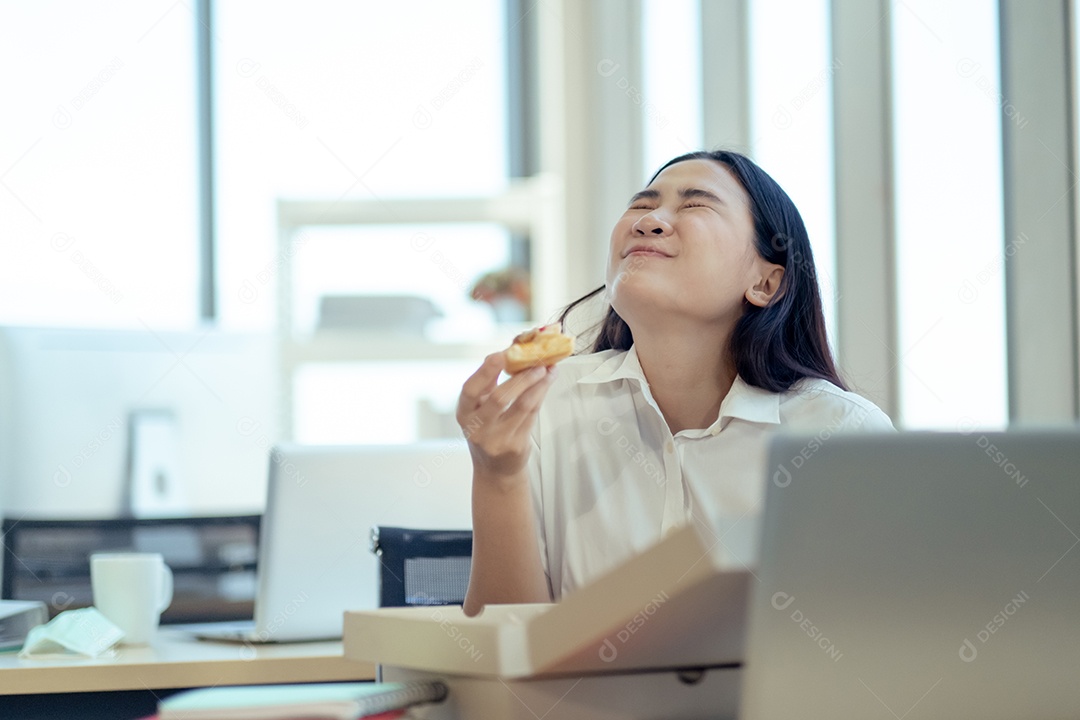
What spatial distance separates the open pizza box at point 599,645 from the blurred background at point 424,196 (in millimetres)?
1100

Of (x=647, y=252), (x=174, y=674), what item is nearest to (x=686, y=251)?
(x=647, y=252)

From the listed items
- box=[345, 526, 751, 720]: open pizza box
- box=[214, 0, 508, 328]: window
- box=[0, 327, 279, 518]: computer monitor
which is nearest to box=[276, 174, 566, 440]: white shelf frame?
box=[214, 0, 508, 328]: window

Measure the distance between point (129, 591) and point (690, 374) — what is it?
0.94 m

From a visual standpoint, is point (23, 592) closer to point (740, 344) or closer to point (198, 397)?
point (198, 397)

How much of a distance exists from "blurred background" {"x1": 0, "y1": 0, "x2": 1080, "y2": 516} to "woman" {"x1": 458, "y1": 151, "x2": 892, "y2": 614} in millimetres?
459

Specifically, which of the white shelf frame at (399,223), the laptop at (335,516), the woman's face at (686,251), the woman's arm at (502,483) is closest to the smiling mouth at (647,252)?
the woman's face at (686,251)

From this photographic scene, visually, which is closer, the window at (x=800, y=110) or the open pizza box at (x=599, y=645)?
the open pizza box at (x=599, y=645)

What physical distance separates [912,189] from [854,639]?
1655mm

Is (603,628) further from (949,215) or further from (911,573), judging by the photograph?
(949,215)

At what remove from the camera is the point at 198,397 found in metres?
2.00

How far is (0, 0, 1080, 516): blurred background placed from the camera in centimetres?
188

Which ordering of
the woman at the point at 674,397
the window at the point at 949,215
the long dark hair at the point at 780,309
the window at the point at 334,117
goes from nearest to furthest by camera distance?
the woman at the point at 674,397 < the long dark hair at the point at 780,309 < the window at the point at 949,215 < the window at the point at 334,117

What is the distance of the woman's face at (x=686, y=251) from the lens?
1578 mm

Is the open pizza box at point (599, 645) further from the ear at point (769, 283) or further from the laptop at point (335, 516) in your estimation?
the ear at point (769, 283)
